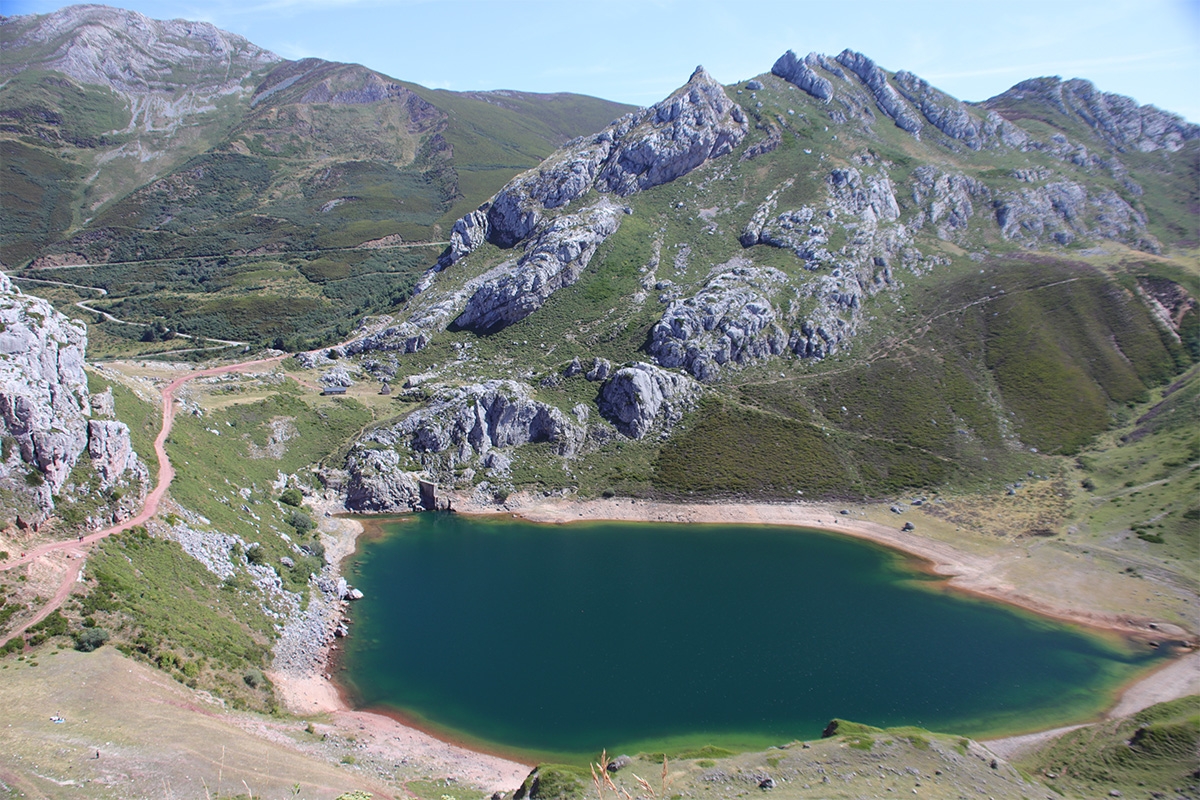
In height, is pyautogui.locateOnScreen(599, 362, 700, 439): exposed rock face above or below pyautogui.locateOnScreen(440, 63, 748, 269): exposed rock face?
below

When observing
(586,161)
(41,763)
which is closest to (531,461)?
(41,763)

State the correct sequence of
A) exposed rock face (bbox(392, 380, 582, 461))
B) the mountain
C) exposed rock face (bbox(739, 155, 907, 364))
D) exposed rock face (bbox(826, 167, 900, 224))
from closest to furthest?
exposed rock face (bbox(392, 380, 582, 461))
the mountain
exposed rock face (bbox(739, 155, 907, 364))
exposed rock face (bbox(826, 167, 900, 224))

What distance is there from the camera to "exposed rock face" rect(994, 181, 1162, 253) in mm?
136500

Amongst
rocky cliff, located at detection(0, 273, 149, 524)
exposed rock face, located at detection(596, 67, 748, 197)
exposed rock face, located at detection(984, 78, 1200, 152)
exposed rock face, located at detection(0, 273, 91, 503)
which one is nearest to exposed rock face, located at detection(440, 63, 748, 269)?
exposed rock face, located at detection(596, 67, 748, 197)

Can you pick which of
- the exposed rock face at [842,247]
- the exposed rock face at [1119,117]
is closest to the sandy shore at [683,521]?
the exposed rock face at [842,247]

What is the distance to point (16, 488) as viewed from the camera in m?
44.1

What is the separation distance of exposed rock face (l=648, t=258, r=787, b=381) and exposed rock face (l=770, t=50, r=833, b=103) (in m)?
79.3

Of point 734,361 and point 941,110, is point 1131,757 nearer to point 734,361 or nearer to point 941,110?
point 734,361

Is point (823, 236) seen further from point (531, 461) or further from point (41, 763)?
point (41, 763)

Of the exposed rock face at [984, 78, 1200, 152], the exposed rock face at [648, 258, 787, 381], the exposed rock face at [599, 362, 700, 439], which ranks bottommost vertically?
the exposed rock face at [599, 362, 700, 439]

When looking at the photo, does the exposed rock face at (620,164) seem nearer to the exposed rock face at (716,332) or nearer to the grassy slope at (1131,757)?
the exposed rock face at (716,332)

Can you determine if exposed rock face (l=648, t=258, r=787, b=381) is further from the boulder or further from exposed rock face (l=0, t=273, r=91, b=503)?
exposed rock face (l=0, t=273, r=91, b=503)

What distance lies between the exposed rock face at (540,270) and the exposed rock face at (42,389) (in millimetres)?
70535

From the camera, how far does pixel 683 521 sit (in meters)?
86.0
